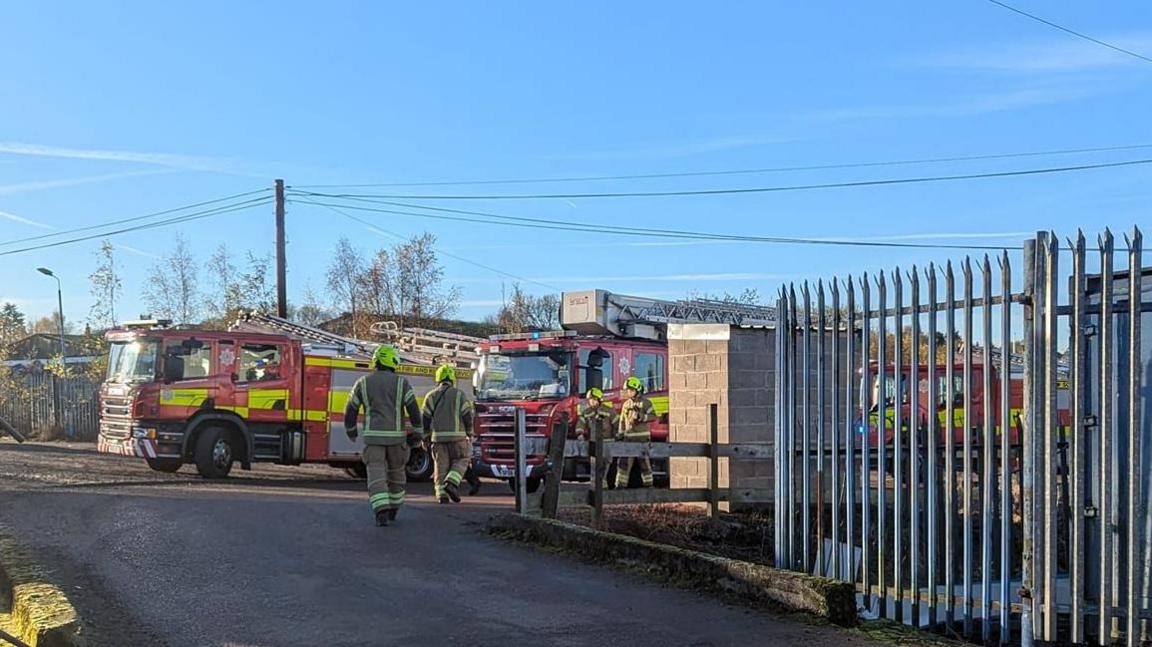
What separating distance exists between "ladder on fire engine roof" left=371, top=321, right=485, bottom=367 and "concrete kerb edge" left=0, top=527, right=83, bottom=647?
13610 millimetres

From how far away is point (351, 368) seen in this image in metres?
18.1

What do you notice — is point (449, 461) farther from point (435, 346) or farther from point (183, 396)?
point (435, 346)

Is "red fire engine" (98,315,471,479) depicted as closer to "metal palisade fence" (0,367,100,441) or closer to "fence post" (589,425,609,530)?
"fence post" (589,425,609,530)

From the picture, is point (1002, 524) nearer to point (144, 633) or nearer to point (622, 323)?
point (144, 633)

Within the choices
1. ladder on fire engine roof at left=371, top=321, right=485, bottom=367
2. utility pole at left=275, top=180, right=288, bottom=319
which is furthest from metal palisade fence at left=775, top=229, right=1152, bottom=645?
utility pole at left=275, top=180, right=288, bottom=319

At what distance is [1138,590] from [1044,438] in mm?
867

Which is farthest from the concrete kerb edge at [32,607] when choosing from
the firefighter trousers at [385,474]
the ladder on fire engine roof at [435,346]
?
the ladder on fire engine roof at [435,346]

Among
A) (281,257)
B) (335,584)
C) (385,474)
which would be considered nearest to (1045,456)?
(335,584)

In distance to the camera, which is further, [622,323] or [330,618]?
[622,323]

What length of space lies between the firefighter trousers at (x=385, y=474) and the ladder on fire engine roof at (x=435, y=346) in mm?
10189

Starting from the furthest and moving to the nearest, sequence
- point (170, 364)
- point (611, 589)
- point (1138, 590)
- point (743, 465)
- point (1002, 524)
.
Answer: point (170, 364)
point (743, 465)
point (611, 589)
point (1002, 524)
point (1138, 590)

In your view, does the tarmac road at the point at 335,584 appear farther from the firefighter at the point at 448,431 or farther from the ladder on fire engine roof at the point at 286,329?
the ladder on fire engine roof at the point at 286,329

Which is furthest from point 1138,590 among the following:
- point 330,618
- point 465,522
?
point 465,522

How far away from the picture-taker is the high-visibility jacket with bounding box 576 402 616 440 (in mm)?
14188
